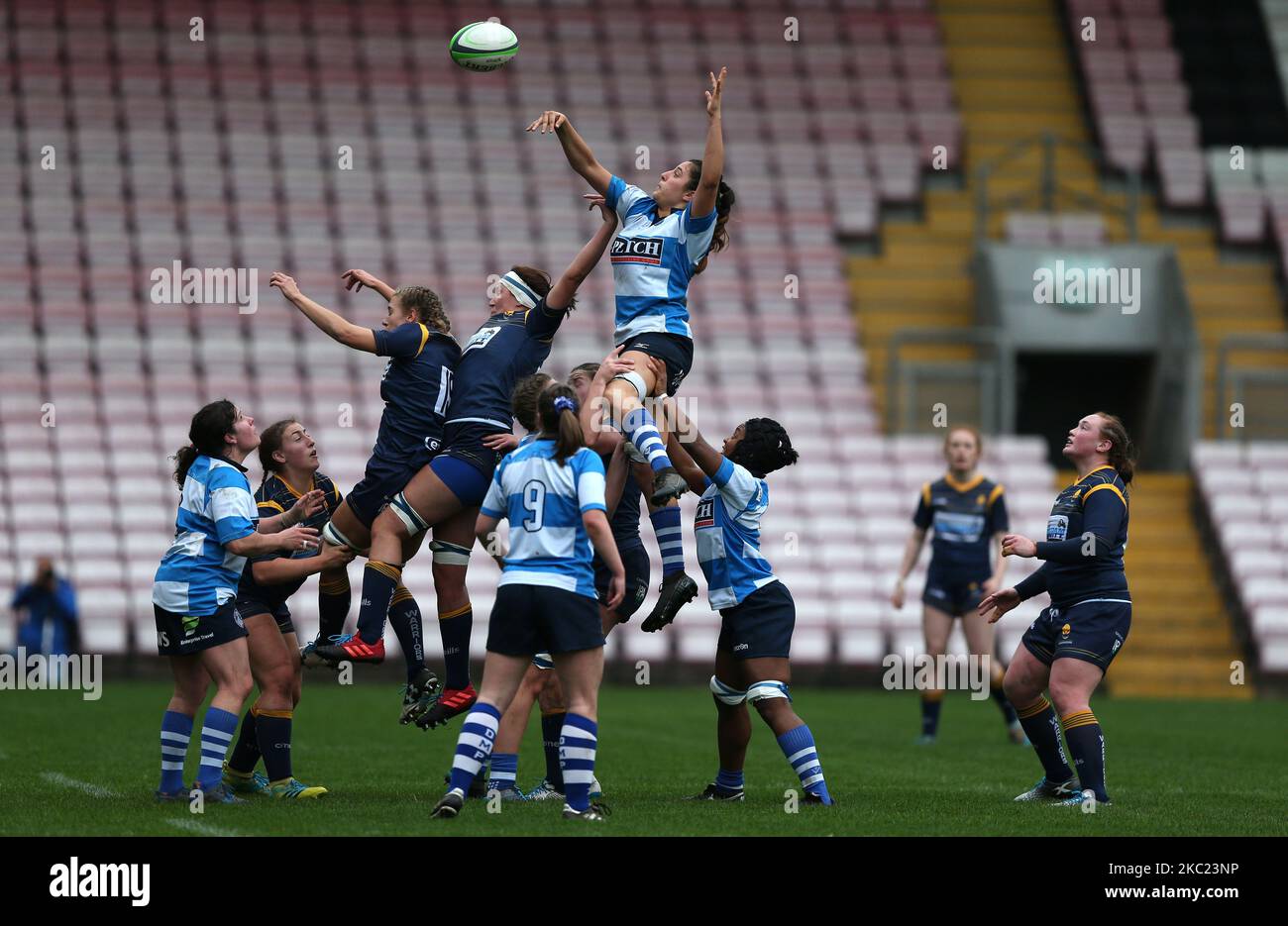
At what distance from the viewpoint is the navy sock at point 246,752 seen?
357 inches

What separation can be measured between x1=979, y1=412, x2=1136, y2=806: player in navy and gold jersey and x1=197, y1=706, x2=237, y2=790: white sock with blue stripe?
3900 millimetres

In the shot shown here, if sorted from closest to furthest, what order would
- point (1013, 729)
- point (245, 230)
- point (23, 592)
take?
point (1013, 729) < point (23, 592) < point (245, 230)

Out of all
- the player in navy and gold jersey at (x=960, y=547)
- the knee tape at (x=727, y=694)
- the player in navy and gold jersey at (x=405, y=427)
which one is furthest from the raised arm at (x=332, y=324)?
the player in navy and gold jersey at (x=960, y=547)

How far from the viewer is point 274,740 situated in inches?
348

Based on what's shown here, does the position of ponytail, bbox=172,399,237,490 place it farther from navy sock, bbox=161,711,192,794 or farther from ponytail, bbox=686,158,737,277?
ponytail, bbox=686,158,737,277

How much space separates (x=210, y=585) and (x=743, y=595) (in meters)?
2.72

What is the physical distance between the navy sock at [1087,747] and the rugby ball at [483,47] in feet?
15.3

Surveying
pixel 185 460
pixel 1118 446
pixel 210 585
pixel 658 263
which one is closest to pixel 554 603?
pixel 210 585

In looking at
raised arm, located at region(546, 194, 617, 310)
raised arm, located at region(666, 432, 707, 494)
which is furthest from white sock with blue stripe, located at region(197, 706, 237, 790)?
raised arm, located at region(546, 194, 617, 310)

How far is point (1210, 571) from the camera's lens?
19.9 m

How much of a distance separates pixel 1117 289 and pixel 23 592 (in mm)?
13378

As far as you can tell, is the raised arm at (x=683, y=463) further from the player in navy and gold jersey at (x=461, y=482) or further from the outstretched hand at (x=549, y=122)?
the outstretched hand at (x=549, y=122)
